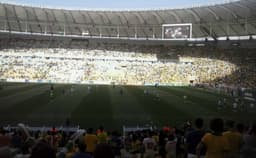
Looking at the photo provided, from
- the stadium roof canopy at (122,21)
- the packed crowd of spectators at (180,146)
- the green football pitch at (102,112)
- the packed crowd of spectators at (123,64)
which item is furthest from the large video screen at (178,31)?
the packed crowd of spectators at (180,146)

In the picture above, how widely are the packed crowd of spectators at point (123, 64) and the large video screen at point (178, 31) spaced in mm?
8794

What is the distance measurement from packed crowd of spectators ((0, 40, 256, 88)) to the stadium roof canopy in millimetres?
3325

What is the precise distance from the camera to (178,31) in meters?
70.1

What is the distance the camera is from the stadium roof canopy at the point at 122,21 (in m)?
75.7

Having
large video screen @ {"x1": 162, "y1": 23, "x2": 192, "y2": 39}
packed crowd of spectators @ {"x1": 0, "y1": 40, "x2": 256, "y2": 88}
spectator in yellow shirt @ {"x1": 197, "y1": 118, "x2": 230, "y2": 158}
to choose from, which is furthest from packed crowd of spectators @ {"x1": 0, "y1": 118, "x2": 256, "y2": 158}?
large video screen @ {"x1": 162, "y1": 23, "x2": 192, "y2": 39}

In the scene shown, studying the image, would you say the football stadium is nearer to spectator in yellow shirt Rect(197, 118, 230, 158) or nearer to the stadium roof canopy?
the stadium roof canopy

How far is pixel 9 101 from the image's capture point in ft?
112

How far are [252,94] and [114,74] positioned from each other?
1672 inches

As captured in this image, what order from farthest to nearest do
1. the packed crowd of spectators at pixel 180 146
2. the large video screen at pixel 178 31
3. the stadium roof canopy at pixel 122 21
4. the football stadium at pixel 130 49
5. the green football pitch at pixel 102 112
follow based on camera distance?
1. the stadium roof canopy at pixel 122 21
2. the large video screen at pixel 178 31
3. the football stadium at pixel 130 49
4. the green football pitch at pixel 102 112
5. the packed crowd of spectators at pixel 180 146

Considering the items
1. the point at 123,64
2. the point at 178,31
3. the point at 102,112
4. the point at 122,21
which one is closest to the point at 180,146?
the point at 102,112

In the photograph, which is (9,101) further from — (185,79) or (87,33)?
(87,33)

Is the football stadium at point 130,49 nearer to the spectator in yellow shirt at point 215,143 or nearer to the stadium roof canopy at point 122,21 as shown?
the stadium roof canopy at point 122,21

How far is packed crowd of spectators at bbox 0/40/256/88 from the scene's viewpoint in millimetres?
72375

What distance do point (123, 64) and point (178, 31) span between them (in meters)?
15.8
